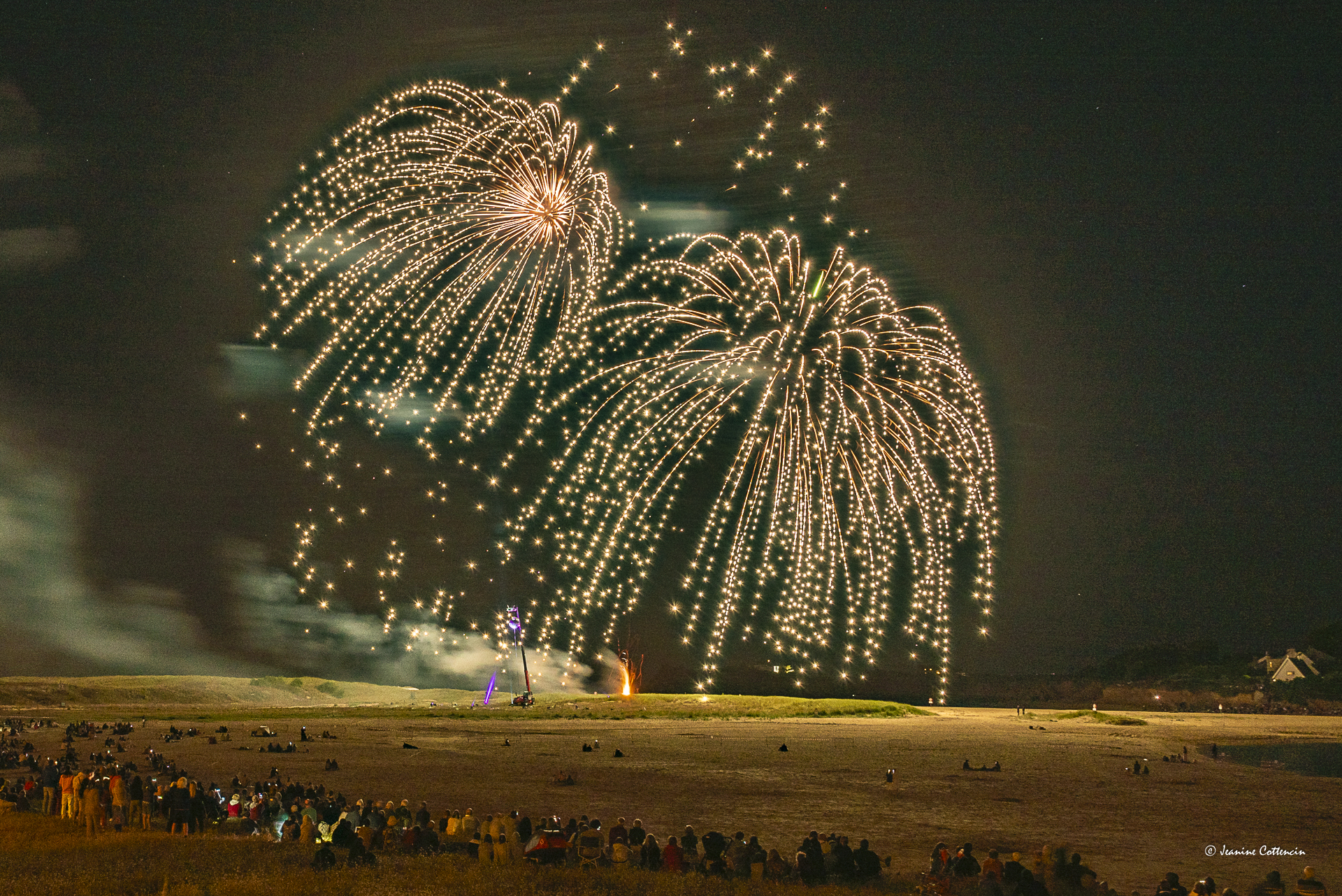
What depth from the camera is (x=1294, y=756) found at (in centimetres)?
3900

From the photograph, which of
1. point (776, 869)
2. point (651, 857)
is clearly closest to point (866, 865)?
point (776, 869)

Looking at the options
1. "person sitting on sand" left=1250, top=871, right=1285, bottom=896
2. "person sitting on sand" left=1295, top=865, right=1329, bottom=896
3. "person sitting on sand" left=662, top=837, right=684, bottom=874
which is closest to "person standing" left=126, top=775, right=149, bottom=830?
"person sitting on sand" left=662, top=837, right=684, bottom=874

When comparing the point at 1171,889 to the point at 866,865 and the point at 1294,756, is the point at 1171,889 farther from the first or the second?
the point at 1294,756

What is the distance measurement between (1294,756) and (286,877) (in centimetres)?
4147

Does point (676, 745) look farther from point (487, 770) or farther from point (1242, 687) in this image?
point (1242, 687)

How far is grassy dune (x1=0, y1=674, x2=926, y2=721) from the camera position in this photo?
6288cm

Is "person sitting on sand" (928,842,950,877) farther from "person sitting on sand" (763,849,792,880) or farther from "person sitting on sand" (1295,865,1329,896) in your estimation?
"person sitting on sand" (1295,865,1329,896)

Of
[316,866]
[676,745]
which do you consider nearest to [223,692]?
[676,745]

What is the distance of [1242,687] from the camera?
10300 centimetres

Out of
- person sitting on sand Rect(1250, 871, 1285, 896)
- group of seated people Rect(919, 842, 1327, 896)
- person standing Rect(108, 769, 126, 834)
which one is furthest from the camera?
person standing Rect(108, 769, 126, 834)

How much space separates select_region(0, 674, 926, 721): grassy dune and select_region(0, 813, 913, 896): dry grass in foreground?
1766 inches

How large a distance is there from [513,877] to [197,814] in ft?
25.0

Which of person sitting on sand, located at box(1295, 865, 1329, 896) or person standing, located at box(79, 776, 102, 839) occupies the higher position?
person standing, located at box(79, 776, 102, 839)

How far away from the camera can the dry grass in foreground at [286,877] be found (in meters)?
12.1
